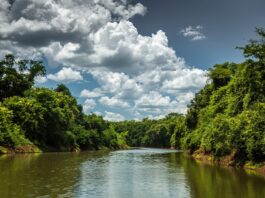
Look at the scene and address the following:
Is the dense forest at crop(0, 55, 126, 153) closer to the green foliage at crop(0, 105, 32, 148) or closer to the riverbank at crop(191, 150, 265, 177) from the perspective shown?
the green foliage at crop(0, 105, 32, 148)

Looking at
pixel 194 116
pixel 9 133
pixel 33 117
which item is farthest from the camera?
pixel 194 116

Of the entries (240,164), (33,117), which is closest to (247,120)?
(240,164)

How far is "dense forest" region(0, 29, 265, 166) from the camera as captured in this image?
44188 mm

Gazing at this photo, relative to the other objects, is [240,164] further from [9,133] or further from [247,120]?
[9,133]

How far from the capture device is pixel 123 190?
80.3ft

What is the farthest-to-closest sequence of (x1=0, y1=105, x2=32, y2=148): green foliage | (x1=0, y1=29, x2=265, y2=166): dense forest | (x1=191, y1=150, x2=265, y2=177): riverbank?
1. (x1=0, y1=105, x2=32, y2=148): green foliage
2. (x1=0, y1=29, x2=265, y2=166): dense forest
3. (x1=191, y1=150, x2=265, y2=177): riverbank

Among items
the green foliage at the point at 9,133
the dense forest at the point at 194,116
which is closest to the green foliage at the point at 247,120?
the dense forest at the point at 194,116

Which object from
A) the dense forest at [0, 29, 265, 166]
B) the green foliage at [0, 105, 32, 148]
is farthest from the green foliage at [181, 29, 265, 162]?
the green foliage at [0, 105, 32, 148]

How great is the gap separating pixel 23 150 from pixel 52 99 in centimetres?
2113

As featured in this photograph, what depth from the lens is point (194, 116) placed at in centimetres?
9538

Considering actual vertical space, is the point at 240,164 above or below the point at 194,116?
below

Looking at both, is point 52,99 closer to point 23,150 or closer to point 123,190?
point 23,150

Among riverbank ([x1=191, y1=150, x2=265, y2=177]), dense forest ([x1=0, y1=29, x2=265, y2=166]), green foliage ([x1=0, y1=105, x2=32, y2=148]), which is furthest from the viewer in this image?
green foliage ([x1=0, y1=105, x2=32, y2=148])

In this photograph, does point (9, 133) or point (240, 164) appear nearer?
point (240, 164)
